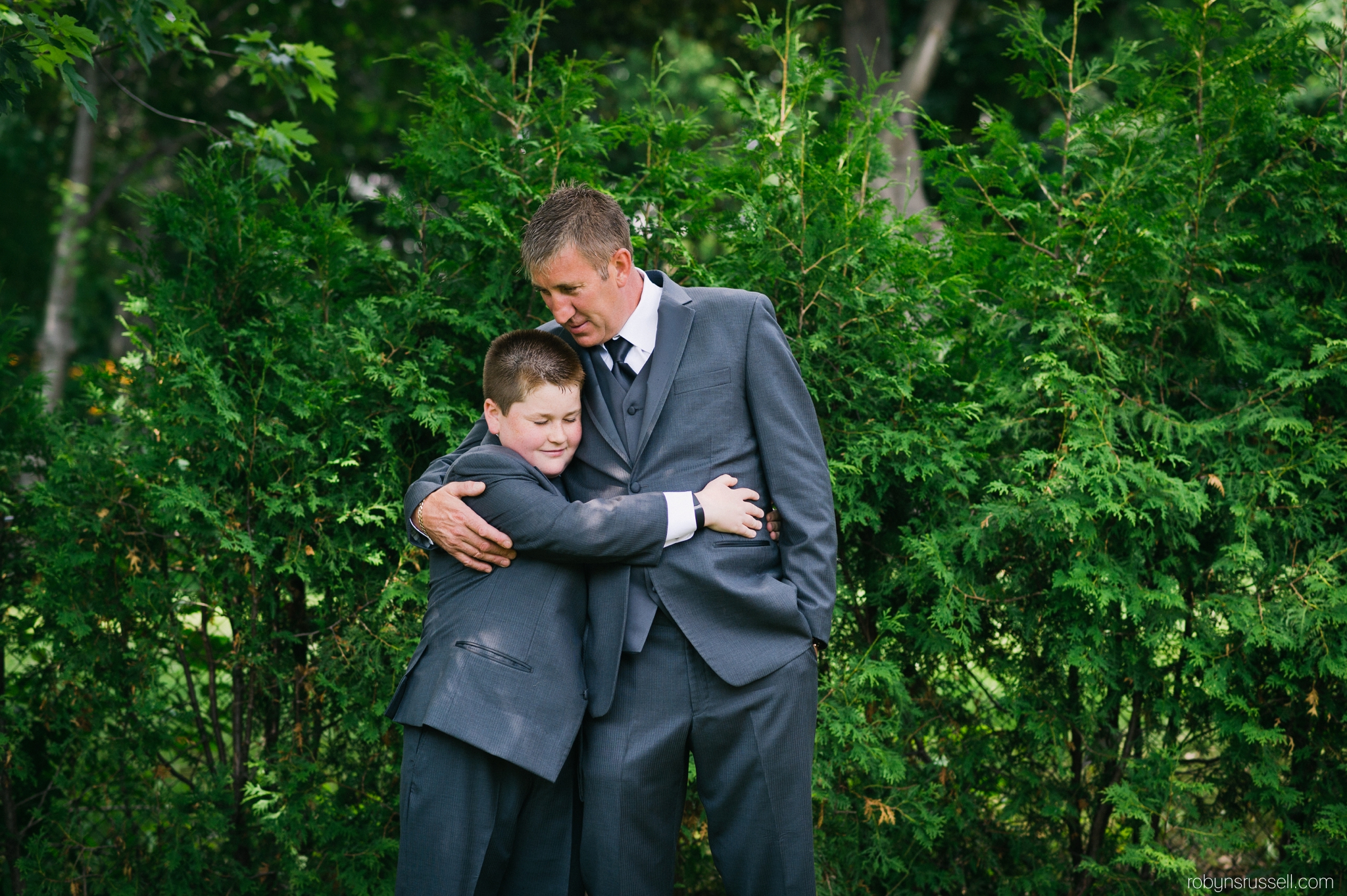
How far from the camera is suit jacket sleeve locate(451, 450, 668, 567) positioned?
2459 mm

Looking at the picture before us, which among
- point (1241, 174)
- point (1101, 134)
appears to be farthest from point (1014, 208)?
point (1241, 174)

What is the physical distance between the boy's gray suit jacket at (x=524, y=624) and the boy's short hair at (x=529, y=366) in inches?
6.8

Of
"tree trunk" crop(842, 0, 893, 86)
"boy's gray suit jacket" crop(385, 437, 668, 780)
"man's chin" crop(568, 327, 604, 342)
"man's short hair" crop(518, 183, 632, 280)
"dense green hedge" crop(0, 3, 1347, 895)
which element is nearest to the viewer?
"boy's gray suit jacket" crop(385, 437, 668, 780)

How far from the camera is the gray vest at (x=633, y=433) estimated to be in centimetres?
252

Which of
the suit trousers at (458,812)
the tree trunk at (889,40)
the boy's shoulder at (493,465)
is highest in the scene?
the tree trunk at (889,40)

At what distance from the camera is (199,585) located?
3643 mm

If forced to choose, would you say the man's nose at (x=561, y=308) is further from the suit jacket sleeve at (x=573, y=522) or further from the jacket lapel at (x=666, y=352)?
the suit jacket sleeve at (x=573, y=522)

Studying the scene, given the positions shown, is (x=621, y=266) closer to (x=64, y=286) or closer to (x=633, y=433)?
(x=633, y=433)

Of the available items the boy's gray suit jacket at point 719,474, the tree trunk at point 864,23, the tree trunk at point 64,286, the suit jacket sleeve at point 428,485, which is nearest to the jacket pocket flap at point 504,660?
the boy's gray suit jacket at point 719,474

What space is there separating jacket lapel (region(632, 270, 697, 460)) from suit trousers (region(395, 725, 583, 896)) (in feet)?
2.92

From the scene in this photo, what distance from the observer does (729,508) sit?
254cm

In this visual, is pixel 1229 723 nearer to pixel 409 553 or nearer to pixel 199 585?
pixel 409 553

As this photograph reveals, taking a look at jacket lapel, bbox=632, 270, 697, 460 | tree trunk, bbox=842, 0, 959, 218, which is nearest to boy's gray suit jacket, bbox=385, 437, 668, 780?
jacket lapel, bbox=632, 270, 697, 460

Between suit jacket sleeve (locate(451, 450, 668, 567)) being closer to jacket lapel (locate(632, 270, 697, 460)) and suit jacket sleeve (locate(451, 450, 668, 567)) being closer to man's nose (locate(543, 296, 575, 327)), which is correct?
jacket lapel (locate(632, 270, 697, 460))
